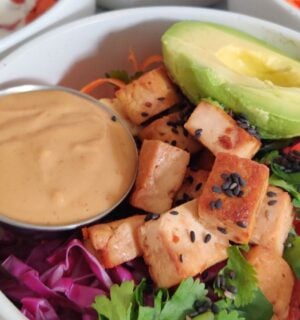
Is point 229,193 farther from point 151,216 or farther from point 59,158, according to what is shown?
point 59,158

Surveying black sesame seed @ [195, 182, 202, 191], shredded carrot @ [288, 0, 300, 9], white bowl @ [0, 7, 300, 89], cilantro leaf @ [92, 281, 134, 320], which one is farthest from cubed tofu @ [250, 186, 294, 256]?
shredded carrot @ [288, 0, 300, 9]

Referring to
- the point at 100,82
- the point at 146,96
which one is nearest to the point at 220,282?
the point at 146,96

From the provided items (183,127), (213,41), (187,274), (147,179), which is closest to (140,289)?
(187,274)

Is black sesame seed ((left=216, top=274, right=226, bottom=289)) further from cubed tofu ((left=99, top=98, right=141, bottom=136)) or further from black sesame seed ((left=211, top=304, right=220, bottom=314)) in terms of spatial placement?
cubed tofu ((left=99, top=98, right=141, bottom=136))

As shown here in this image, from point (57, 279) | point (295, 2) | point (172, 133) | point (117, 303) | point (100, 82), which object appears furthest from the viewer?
point (295, 2)

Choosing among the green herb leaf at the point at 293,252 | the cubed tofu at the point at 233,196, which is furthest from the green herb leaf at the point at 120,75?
the green herb leaf at the point at 293,252

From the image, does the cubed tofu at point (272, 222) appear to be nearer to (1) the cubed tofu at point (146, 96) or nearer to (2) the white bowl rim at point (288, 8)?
(1) the cubed tofu at point (146, 96)
